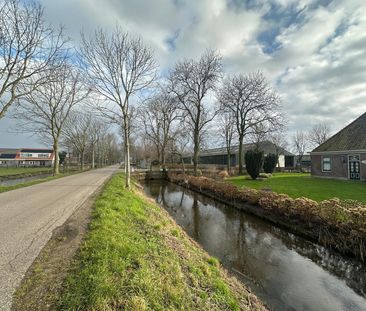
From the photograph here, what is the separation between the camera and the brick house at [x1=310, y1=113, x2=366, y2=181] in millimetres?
19211

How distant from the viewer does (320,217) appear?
7789 millimetres

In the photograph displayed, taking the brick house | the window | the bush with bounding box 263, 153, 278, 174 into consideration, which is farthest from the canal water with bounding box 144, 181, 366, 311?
the bush with bounding box 263, 153, 278, 174

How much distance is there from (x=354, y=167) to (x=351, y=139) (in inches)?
123

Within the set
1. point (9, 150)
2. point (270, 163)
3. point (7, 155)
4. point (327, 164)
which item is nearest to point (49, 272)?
point (327, 164)

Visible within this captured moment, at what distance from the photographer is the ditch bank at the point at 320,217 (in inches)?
260

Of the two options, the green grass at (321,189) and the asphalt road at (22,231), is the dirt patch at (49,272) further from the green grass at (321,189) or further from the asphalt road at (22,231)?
the green grass at (321,189)

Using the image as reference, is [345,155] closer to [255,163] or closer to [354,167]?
[354,167]

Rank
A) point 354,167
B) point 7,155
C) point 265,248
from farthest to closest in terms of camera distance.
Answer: point 7,155 → point 354,167 → point 265,248

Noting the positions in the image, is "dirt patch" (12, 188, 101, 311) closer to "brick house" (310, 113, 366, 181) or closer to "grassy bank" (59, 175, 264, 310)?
"grassy bank" (59, 175, 264, 310)

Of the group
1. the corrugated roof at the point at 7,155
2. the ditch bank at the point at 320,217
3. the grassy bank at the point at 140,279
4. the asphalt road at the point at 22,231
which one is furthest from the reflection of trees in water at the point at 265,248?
the corrugated roof at the point at 7,155

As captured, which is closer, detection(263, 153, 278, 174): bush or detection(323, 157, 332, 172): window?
detection(323, 157, 332, 172): window

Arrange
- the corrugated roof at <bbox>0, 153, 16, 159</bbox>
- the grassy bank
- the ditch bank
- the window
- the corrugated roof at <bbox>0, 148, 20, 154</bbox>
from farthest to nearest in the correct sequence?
the corrugated roof at <bbox>0, 148, 20, 154</bbox>, the corrugated roof at <bbox>0, 153, 16, 159</bbox>, the window, the ditch bank, the grassy bank

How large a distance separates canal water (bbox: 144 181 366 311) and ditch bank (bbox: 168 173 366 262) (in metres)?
0.33

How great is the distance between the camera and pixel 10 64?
39.2 feet
